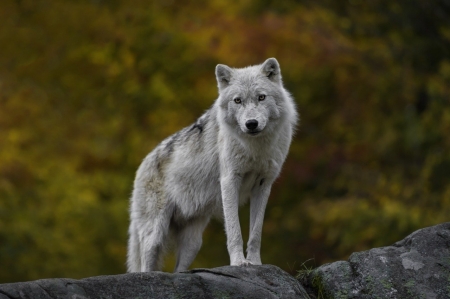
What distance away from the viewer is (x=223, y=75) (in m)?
8.51

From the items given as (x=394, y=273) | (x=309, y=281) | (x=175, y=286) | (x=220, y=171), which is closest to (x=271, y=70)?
(x=220, y=171)

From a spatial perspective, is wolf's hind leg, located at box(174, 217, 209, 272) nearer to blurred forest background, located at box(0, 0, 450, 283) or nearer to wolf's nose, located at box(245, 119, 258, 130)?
wolf's nose, located at box(245, 119, 258, 130)

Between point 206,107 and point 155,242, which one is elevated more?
point 206,107

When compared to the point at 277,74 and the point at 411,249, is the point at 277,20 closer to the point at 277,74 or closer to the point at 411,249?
the point at 277,74

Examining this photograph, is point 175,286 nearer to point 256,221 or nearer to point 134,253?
point 256,221

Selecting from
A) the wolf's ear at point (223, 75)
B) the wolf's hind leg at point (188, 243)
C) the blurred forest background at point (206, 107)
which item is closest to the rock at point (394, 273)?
the wolf's hind leg at point (188, 243)

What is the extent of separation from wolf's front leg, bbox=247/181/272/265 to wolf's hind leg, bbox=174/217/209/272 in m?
1.16

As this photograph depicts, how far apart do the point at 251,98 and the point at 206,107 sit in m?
10.2

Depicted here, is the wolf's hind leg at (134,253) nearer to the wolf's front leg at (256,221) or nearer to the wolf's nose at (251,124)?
the wolf's front leg at (256,221)

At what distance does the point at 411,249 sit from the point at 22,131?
12524mm

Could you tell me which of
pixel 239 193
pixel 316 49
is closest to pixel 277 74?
pixel 239 193

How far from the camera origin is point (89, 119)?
63.7ft

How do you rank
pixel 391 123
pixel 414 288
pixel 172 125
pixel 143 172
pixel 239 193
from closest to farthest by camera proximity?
pixel 414 288 < pixel 239 193 < pixel 143 172 < pixel 391 123 < pixel 172 125

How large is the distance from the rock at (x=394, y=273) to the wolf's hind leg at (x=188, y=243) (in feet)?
6.83
